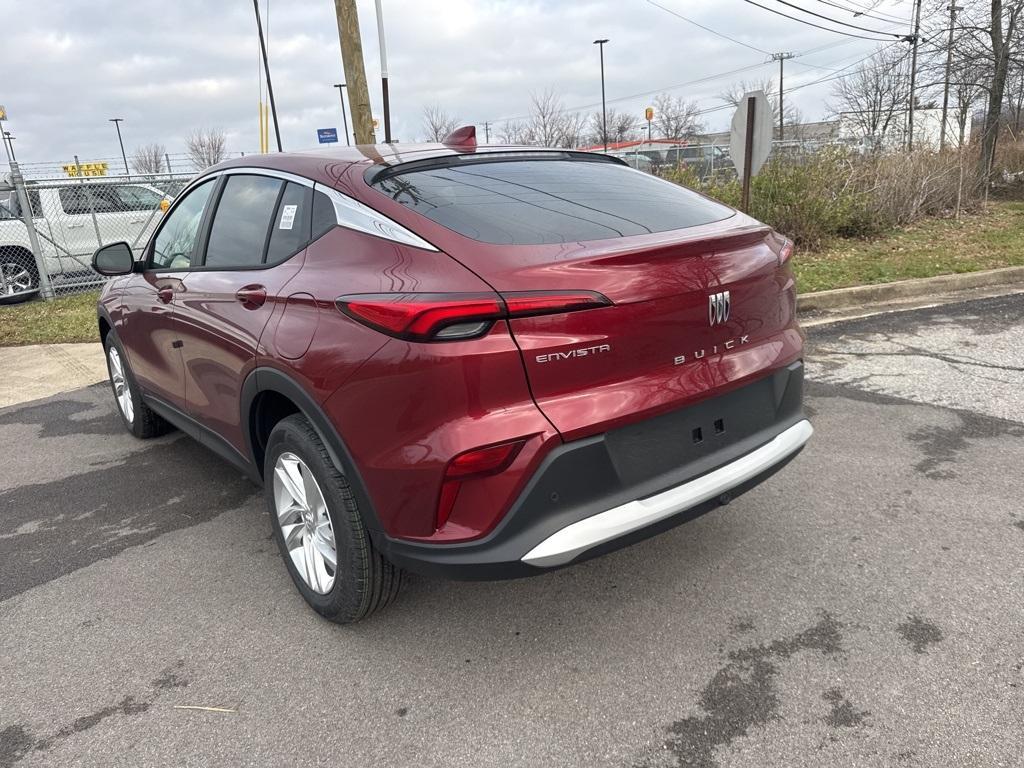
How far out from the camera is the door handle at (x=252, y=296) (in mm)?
2723

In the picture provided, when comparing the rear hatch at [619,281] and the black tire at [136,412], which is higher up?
the rear hatch at [619,281]

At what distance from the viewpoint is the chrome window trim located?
2283 mm

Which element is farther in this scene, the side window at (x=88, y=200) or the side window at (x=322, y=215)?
the side window at (x=88, y=200)

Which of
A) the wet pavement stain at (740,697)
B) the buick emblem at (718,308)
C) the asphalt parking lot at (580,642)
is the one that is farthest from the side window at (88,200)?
the wet pavement stain at (740,697)

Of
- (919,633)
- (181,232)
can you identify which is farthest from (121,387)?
(919,633)

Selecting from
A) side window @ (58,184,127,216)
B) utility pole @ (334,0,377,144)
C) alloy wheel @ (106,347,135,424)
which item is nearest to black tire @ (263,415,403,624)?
alloy wheel @ (106,347,135,424)

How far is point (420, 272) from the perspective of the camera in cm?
217

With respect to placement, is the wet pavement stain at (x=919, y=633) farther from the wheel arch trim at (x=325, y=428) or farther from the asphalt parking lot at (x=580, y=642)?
the wheel arch trim at (x=325, y=428)

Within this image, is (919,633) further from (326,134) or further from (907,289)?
(326,134)

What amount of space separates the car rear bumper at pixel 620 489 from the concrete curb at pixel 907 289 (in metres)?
5.55

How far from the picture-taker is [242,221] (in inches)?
125

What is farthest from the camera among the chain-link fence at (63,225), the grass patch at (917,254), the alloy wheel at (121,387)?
the chain-link fence at (63,225)

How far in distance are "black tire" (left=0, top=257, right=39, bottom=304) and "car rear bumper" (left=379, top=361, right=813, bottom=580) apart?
11072 millimetres

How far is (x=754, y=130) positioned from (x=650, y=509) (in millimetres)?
7186
